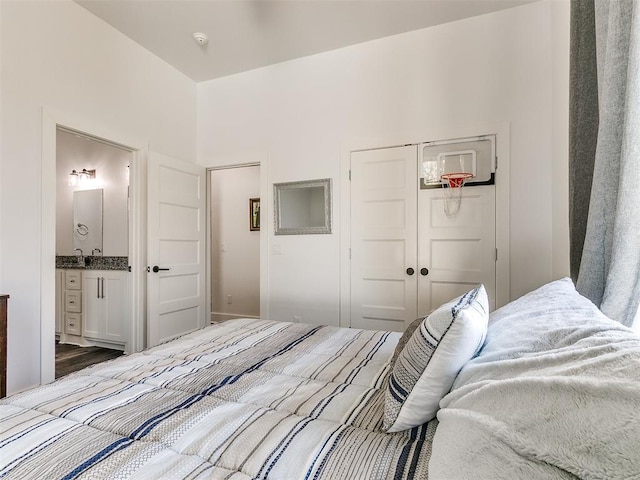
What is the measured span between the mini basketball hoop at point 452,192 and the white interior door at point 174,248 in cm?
263

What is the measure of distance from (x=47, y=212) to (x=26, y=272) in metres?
0.45

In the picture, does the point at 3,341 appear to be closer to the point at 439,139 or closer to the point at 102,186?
the point at 102,186

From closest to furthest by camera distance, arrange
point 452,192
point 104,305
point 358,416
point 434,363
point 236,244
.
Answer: point 434,363 < point 358,416 < point 452,192 < point 104,305 < point 236,244

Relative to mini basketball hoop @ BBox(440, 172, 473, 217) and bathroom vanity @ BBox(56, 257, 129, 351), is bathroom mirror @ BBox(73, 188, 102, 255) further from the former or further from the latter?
mini basketball hoop @ BBox(440, 172, 473, 217)

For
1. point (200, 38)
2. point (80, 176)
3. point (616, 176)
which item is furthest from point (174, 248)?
point (616, 176)

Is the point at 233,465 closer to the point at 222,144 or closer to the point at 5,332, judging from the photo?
the point at 5,332

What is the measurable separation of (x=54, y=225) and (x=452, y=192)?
3209mm

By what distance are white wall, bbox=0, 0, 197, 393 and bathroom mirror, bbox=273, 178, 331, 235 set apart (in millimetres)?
1659

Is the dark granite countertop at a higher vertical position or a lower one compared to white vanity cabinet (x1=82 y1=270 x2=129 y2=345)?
higher

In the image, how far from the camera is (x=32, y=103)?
7.89ft

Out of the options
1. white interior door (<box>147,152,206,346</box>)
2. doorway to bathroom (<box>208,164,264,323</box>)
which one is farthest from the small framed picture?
white interior door (<box>147,152,206,346</box>)

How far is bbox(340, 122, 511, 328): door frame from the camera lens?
9.07 ft

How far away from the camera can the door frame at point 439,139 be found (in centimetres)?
277

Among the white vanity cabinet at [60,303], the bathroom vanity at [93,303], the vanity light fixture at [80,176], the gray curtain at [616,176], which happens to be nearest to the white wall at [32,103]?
the bathroom vanity at [93,303]
